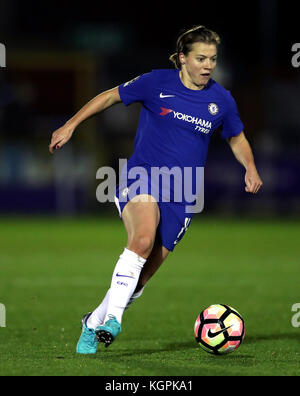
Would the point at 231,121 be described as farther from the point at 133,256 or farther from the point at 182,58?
the point at 133,256

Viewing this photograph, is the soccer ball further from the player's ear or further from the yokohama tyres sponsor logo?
the player's ear

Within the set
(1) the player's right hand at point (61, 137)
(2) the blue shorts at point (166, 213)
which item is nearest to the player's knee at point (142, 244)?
(2) the blue shorts at point (166, 213)

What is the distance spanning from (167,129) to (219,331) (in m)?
1.66

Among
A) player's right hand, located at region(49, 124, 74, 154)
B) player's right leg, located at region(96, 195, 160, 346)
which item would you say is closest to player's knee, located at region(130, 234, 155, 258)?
player's right leg, located at region(96, 195, 160, 346)

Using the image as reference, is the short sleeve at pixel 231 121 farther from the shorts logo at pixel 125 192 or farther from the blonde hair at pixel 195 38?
the shorts logo at pixel 125 192

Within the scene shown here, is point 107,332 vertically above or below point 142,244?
below

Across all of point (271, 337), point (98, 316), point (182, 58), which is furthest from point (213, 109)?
point (271, 337)

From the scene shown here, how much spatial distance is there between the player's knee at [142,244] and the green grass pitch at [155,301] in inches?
32.0

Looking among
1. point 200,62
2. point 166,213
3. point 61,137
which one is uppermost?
point 200,62

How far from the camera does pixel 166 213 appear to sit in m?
6.78

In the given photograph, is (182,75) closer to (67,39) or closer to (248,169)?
A: (248,169)

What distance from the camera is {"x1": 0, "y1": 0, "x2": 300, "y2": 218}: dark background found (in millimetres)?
28844

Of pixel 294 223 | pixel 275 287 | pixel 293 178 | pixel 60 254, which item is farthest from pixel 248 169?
pixel 293 178

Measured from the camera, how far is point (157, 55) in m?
37.5
